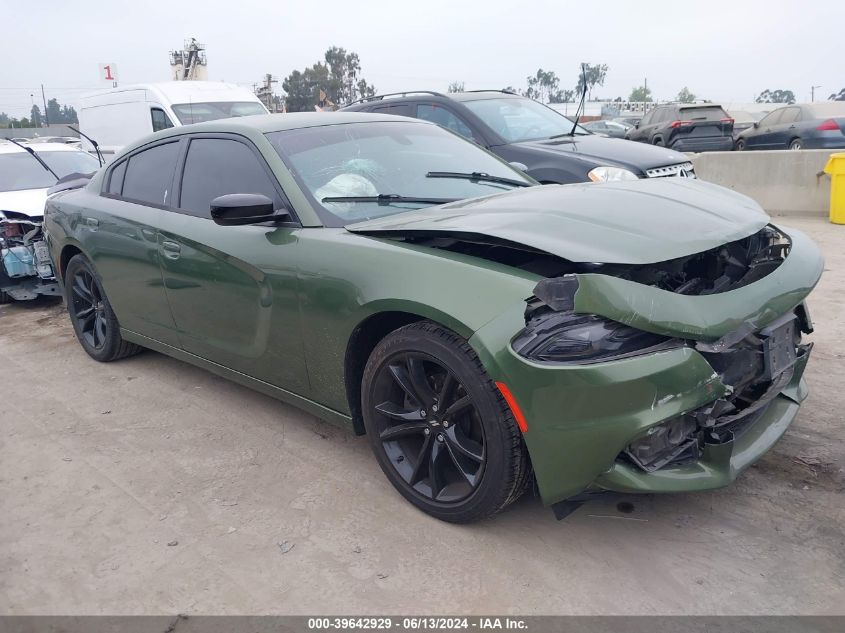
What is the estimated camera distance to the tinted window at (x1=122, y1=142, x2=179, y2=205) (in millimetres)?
4254

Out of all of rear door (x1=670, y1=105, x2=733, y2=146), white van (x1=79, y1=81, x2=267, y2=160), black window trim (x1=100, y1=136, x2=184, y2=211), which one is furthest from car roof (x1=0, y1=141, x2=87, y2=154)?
rear door (x1=670, y1=105, x2=733, y2=146)

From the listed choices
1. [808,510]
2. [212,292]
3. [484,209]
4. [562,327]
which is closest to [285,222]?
[212,292]

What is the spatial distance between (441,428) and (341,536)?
615mm

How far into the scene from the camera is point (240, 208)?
321 cm

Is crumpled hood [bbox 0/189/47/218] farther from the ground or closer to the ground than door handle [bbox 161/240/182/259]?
farther from the ground

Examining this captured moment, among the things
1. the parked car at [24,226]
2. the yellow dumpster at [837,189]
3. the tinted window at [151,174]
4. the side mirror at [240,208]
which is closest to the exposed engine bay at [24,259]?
the parked car at [24,226]

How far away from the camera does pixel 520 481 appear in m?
2.64

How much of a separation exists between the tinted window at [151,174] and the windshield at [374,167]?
3.05ft

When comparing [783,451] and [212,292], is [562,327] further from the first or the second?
[212,292]

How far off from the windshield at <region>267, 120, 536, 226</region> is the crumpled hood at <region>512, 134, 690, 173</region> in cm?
280

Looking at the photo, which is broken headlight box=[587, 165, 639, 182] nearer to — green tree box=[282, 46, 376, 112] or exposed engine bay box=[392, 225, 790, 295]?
exposed engine bay box=[392, 225, 790, 295]

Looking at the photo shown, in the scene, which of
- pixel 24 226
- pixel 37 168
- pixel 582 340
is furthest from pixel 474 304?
pixel 37 168

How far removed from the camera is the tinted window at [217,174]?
362cm

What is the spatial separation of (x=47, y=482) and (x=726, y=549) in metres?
3.09
